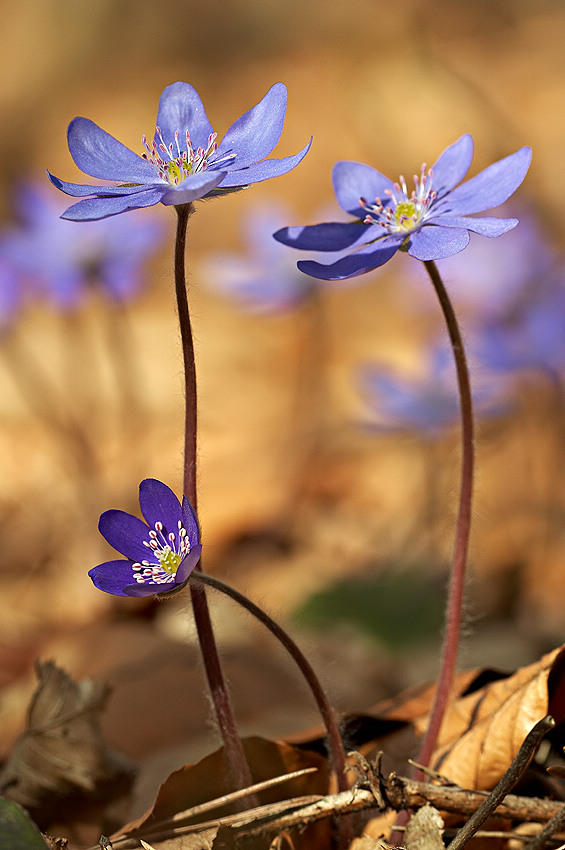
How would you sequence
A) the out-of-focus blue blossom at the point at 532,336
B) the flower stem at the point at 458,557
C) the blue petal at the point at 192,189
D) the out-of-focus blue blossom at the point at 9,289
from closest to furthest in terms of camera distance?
1. the blue petal at the point at 192,189
2. the flower stem at the point at 458,557
3. the out-of-focus blue blossom at the point at 532,336
4. the out-of-focus blue blossom at the point at 9,289

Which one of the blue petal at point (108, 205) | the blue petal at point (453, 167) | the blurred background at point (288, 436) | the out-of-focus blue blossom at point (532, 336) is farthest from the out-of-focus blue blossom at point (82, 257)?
the blue petal at point (108, 205)

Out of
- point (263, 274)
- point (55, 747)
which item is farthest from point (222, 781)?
point (263, 274)

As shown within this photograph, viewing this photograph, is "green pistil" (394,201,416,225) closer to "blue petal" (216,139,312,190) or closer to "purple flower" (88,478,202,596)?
"blue petal" (216,139,312,190)

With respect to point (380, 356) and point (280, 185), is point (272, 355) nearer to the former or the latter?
point (380, 356)

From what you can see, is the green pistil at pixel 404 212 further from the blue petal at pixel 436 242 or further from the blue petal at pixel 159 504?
the blue petal at pixel 159 504

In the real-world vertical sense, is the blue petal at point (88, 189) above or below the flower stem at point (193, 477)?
above

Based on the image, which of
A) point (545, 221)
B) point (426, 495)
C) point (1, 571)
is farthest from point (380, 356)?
point (1, 571)

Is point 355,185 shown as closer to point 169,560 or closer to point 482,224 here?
point 482,224
